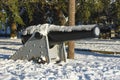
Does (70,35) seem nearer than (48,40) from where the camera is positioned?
Yes

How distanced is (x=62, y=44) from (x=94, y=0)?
18.0 metres

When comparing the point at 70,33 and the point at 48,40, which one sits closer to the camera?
the point at 70,33

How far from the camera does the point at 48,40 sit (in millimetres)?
13969

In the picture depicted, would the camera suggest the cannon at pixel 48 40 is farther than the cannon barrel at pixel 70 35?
Yes

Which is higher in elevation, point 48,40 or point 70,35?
point 70,35

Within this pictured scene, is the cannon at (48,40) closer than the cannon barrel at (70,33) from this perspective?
No

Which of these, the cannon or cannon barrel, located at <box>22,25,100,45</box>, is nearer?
cannon barrel, located at <box>22,25,100,45</box>

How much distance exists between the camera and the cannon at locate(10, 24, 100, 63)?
42.9ft

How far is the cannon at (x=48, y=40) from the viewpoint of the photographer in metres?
13.1

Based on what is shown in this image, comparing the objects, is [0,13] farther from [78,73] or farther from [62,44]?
[78,73]

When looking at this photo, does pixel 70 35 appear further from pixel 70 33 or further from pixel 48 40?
pixel 48 40

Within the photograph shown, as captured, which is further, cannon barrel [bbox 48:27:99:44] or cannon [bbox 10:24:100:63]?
cannon [bbox 10:24:100:63]

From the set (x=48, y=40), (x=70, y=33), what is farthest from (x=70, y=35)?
(x=48, y=40)

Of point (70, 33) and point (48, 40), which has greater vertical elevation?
point (70, 33)
